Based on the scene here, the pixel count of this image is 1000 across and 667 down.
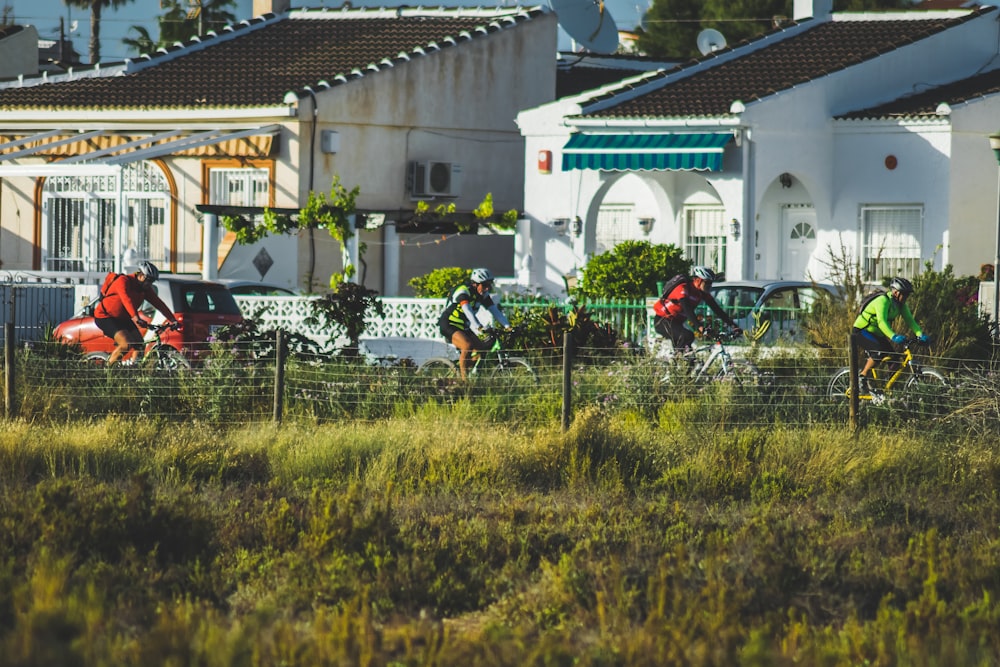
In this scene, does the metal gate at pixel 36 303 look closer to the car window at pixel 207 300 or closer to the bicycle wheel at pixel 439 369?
the car window at pixel 207 300

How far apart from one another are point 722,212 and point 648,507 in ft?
55.4

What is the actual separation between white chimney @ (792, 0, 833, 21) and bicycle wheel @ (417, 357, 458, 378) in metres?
14.6

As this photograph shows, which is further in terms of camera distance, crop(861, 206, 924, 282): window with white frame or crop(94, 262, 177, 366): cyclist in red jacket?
crop(861, 206, 924, 282): window with white frame

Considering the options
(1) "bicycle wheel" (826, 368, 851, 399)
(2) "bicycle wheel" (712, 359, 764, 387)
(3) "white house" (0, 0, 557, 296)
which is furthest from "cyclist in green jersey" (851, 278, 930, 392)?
(3) "white house" (0, 0, 557, 296)

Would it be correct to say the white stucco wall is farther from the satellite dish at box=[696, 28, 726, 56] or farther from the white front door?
the white front door

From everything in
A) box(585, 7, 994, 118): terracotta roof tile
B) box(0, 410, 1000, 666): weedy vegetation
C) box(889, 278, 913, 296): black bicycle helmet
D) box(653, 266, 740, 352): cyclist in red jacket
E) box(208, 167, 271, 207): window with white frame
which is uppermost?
box(585, 7, 994, 118): terracotta roof tile

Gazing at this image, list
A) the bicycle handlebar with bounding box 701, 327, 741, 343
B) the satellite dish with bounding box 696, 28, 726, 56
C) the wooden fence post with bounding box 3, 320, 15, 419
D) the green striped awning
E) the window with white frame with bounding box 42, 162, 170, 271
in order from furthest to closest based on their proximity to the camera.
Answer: the satellite dish with bounding box 696, 28, 726, 56 → the window with white frame with bounding box 42, 162, 170, 271 → the green striped awning → the bicycle handlebar with bounding box 701, 327, 741, 343 → the wooden fence post with bounding box 3, 320, 15, 419

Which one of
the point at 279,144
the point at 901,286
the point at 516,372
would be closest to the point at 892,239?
the point at 279,144

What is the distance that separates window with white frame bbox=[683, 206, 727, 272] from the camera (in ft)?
88.3

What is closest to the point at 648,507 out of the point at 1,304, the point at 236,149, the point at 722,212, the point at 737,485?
the point at 737,485

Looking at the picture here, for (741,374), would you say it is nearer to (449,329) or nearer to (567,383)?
(567,383)

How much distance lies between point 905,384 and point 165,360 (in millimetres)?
6861

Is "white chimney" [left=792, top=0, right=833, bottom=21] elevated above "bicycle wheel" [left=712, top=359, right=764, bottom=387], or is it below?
above

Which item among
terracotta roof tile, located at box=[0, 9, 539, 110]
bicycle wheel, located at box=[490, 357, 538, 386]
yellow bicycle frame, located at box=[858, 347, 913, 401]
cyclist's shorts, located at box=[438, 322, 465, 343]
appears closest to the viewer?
yellow bicycle frame, located at box=[858, 347, 913, 401]
